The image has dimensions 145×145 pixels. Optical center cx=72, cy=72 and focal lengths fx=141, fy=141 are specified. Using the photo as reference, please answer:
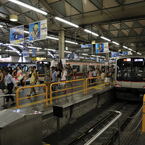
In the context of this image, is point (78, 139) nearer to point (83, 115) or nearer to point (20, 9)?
point (83, 115)

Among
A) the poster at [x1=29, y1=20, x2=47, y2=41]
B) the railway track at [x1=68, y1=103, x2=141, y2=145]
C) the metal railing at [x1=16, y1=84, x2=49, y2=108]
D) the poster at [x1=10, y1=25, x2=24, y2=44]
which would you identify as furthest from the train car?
Result: the poster at [x1=10, y1=25, x2=24, y2=44]

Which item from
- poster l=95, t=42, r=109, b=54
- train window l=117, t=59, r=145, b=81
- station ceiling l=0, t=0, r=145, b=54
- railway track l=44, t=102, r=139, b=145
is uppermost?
station ceiling l=0, t=0, r=145, b=54

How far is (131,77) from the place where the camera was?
881cm

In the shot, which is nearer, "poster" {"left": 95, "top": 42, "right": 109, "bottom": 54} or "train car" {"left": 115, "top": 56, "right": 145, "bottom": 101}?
"train car" {"left": 115, "top": 56, "right": 145, "bottom": 101}

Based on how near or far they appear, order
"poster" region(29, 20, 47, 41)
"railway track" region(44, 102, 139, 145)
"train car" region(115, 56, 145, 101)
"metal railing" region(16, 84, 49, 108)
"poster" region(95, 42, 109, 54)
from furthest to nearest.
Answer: "poster" region(95, 42, 109, 54) < "poster" region(29, 20, 47, 41) < "train car" region(115, 56, 145, 101) < "railway track" region(44, 102, 139, 145) < "metal railing" region(16, 84, 49, 108)

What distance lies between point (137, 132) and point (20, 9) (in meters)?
13.0

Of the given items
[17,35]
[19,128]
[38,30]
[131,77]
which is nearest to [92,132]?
[19,128]

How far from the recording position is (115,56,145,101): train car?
335 inches

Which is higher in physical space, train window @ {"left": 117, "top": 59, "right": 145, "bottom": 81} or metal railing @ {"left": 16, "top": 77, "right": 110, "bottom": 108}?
train window @ {"left": 117, "top": 59, "right": 145, "bottom": 81}

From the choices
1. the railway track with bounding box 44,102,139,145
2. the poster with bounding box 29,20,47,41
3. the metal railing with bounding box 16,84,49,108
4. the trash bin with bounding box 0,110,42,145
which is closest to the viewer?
the trash bin with bounding box 0,110,42,145

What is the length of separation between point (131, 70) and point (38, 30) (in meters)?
6.43

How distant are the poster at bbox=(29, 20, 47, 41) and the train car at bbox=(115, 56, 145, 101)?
16.9ft

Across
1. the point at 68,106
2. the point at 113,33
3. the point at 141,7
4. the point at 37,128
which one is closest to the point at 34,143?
the point at 37,128

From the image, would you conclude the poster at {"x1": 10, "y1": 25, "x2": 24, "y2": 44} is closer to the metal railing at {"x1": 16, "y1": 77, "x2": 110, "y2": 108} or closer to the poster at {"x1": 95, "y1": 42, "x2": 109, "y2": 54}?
the metal railing at {"x1": 16, "y1": 77, "x2": 110, "y2": 108}
